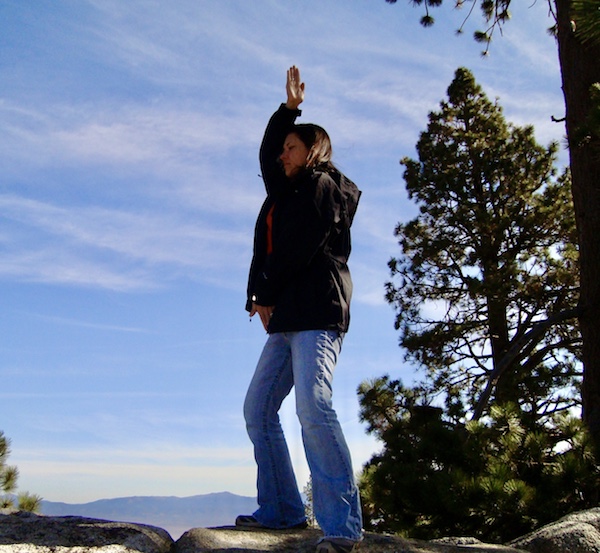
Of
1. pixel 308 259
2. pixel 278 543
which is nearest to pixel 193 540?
pixel 278 543

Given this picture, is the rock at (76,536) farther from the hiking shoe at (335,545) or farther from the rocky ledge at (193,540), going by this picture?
the hiking shoe at (335,545)

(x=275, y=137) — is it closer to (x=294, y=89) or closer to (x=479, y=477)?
(x=294, y=89)

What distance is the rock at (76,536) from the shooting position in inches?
110

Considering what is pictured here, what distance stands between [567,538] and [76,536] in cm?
222

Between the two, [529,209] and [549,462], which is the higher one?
[529,209]

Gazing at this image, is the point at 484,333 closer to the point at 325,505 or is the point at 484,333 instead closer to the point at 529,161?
the point at 529,161

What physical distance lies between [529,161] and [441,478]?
349 inches

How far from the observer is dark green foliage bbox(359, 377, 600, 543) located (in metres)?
5.05

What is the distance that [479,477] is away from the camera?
517 centimetres

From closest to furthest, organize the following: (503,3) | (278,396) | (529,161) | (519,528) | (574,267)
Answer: (278,396) → (519,528) → (503,3) → (574,267) → (529,161)

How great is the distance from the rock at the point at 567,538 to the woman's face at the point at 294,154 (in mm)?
2123

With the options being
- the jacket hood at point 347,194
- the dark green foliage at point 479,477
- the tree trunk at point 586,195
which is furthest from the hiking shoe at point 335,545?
the tree trunk at point 586,195

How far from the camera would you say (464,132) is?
13.5m

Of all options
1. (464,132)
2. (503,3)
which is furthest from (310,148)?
(464,132)
